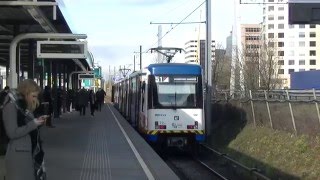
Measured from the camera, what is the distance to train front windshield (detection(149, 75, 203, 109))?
1931 cm

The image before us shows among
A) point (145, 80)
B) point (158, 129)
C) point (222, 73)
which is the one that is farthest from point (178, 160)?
point (222, 73)

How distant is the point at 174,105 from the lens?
1922cm

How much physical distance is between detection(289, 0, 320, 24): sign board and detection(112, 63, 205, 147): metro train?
7.42 metres

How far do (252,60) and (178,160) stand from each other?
44131 millimetres

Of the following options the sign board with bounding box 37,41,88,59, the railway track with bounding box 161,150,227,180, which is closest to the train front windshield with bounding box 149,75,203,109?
the railway track with bounding box 161,150,227,180

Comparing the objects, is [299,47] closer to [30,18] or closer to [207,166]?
[207,166]

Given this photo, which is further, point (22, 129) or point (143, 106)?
point (143, 106)

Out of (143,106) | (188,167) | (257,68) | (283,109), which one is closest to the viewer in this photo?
(188,167)

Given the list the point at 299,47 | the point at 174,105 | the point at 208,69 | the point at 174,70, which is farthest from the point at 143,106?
the point at 299,47

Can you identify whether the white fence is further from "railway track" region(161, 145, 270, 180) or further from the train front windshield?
the train front windshield

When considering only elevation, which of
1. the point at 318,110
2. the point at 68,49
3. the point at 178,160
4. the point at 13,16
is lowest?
the point at 178,160

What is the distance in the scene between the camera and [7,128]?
17.5 feet

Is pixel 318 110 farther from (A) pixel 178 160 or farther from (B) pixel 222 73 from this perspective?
(B) pixel 222 73

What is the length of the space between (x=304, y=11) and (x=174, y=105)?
25.4ft
